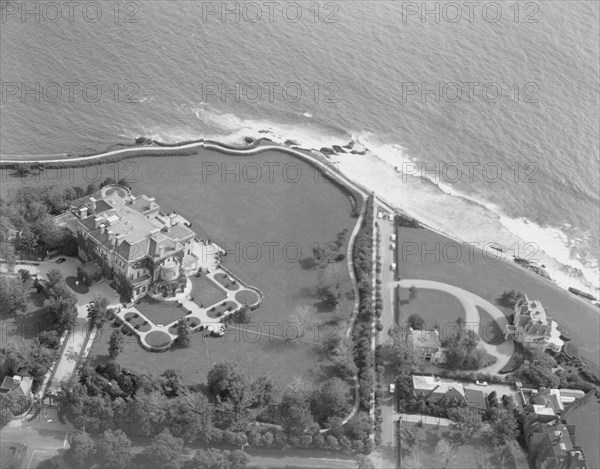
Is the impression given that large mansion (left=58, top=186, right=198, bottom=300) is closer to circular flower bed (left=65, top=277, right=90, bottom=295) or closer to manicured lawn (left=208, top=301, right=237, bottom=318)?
circular flower bed (left=65, top=277, right=90, bottom=295)

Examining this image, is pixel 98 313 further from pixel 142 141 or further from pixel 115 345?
pixel 142 141

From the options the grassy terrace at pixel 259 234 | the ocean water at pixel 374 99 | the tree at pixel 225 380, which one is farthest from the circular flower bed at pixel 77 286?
the ocean water at pixel 374 99

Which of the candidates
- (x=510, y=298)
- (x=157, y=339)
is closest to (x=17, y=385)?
(x=157, y=339)

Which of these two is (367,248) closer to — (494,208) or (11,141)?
(494,208)

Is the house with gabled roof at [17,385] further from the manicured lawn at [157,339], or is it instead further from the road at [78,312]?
the manicured lawn at [157,339]

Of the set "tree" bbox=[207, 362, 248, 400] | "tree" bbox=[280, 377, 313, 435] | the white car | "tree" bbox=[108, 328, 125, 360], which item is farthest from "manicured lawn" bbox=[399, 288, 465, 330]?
"tree" bbox=[108, 328, 125, 360]

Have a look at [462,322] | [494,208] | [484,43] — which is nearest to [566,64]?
[484,43]

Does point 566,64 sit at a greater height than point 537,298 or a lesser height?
greater
